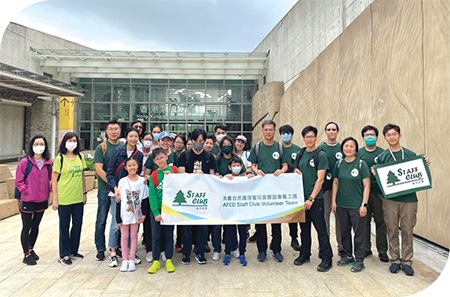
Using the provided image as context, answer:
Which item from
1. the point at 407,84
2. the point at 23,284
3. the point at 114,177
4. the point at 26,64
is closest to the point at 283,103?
the point at 407,84

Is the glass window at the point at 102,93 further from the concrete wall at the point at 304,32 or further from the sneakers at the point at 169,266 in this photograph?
the sneakers at the point at 169,266

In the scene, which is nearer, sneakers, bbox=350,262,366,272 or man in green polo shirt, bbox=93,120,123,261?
sneakers, bbox=350,262,366,272

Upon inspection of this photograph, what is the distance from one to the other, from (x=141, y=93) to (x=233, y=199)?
792 inches

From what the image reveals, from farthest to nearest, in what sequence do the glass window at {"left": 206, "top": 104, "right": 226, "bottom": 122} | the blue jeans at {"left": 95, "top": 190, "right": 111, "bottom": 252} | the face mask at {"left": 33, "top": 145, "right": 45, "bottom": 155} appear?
1. the glass window at {"left": 206, "top": 104, "right": 226, "bottom": 122}
2. the blue jeans at {"left": 95, "top": 190, "right": 111, "bottom": 252}
3. the face mask at {"left": 33, "top": 145, "right": 45, "bottom": 155}

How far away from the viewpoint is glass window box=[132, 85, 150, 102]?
21.8m

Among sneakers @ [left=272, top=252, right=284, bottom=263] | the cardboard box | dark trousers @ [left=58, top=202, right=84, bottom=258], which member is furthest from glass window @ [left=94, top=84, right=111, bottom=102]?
sneakers @ [left=272, top=252, right=284, bottom=263]

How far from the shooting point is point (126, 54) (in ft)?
56.3

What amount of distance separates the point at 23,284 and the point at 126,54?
16.5 m

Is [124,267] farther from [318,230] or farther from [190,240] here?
[318,230]

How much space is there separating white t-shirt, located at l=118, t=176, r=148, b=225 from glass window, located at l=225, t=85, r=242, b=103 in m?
19.1

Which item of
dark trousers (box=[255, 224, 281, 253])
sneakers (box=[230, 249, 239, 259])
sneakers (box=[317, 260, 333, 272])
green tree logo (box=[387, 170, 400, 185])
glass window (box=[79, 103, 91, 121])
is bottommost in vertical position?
sneakers (box=[230, 249, 239, 259])

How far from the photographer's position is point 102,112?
71.2ft

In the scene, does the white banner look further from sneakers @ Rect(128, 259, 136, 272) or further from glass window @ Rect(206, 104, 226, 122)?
glass window @ Rect(206, 104, 226, 122)

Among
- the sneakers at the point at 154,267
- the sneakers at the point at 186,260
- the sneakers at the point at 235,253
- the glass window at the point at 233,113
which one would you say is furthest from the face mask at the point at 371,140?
the glass window at the point at 233,113
